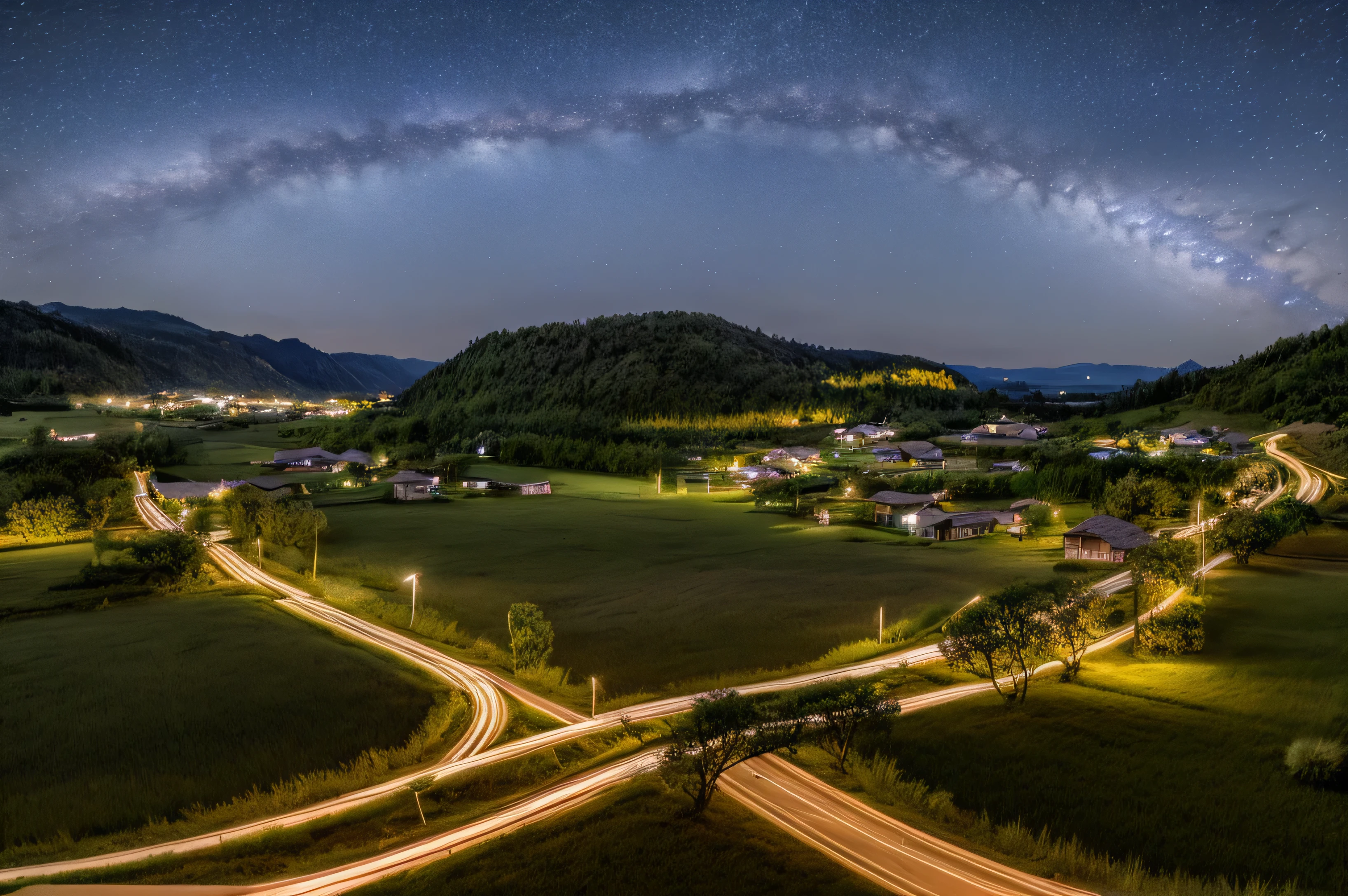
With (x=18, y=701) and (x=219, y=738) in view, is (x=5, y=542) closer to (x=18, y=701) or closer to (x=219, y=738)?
(x=18, y=701)

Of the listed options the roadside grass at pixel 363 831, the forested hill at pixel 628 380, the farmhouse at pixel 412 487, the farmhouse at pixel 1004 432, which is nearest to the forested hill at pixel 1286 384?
the farmhouse at pixel 1004 432

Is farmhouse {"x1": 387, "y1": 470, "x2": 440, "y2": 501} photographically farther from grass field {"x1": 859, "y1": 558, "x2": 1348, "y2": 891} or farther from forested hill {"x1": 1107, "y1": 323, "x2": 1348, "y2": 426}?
forested hill {"x1": 1107, "y1": 323, "x2": 1348, "y2": 426}

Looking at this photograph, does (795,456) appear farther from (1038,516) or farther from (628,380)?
(628,380)

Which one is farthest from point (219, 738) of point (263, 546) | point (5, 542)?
point (5, 542)

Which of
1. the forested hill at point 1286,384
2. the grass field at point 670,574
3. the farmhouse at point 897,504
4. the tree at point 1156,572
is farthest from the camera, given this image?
the forested hill at point 1286,384

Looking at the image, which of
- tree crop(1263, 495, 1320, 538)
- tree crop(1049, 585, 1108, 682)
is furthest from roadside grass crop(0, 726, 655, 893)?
tree crop(1263, 495, 1320, 538)

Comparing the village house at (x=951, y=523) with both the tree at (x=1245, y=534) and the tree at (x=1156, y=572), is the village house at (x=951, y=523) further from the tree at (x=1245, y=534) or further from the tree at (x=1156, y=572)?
the tree at (x=1156, y=572)

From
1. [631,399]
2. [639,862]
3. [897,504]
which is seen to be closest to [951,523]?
[897,504]
